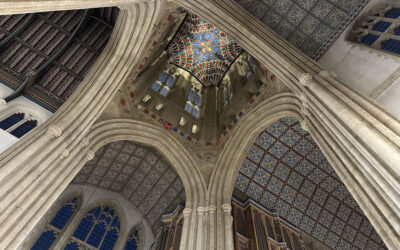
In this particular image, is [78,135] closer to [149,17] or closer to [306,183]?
[149,17]

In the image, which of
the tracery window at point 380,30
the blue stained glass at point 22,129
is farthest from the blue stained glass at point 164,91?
the tracery window at point 380,30

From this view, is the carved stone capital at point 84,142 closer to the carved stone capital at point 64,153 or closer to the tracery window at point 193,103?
the carved stone capital at point 64,153

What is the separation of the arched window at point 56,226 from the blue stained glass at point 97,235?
1207 mm

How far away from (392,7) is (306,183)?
24.6ft

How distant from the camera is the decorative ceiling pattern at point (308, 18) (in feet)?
33.1

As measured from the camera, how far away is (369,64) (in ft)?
27.8

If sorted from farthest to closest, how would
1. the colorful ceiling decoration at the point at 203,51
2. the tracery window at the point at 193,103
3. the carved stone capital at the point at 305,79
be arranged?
the colorful ceiling decoration at the point at 203,51 < the tracery window at the point at 193,103 < the carved stone capital at the point at 305,79

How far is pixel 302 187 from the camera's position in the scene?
12.7m

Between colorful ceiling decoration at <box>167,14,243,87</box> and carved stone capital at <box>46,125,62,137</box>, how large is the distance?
343 inches

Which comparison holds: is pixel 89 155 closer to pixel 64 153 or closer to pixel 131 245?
pixel 64 153

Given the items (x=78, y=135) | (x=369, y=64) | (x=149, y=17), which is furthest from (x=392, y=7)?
(x=78, y=135)

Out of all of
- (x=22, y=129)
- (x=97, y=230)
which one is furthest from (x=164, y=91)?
(x=97, y=230)

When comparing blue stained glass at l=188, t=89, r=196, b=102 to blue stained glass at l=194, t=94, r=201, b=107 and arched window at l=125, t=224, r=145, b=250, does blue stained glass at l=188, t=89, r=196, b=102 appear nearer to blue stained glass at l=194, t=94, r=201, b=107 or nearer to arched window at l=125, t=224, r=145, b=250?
blue stained glass at l=194, t=94, r=201, b=107

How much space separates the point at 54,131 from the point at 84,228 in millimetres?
6735
